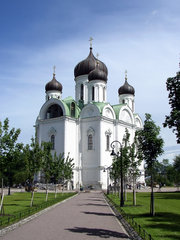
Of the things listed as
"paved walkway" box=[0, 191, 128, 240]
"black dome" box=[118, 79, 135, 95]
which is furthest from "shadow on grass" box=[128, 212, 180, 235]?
"black dome" box=[118, 79, 135, 95]

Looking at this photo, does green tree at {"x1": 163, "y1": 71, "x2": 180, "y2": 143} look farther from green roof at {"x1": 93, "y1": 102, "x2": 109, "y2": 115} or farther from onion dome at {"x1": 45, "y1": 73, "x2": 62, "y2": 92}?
onion dome at {"x1": 45, "y1": 73, "x2": 62, "y2": 92}

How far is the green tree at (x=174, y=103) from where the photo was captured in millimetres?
14195

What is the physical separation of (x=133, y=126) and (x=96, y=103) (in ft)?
35.1

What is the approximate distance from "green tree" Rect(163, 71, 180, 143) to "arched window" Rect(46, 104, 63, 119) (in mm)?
41955

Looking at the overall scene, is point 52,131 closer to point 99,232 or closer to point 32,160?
point 32,160

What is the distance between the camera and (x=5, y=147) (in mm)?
17547

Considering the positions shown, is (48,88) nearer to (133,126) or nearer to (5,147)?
(133,126)

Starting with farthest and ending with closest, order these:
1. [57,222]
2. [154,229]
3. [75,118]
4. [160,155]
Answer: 1. [75,118]
2. [160,155]
3. [57,222]
4. [154,229]

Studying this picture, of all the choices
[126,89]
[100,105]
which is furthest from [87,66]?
[100,105]

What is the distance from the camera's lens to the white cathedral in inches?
2066

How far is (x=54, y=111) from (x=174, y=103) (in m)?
43.9

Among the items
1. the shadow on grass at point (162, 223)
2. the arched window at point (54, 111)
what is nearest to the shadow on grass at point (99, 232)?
the shadow on grass at point (162, 223)

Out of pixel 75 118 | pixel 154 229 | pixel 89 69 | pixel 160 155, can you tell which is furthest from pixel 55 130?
pixel 154 229

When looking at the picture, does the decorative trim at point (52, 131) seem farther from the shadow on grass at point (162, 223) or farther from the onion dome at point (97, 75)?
the shadow on grass at point (162, 223)
